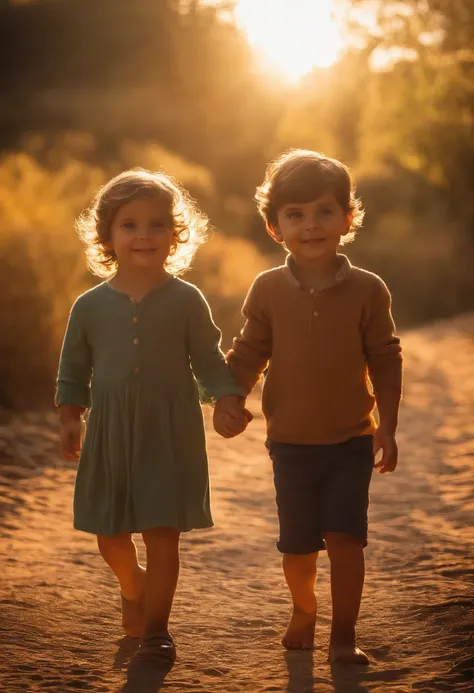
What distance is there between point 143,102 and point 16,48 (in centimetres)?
495

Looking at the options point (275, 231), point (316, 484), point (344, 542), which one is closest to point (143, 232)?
point (275, 231)

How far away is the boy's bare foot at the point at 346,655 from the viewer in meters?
3.85

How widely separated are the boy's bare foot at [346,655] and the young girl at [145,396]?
54 centimetres

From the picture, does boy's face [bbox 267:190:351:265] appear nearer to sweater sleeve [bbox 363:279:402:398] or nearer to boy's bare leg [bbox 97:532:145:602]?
sweater sleeve [bbox 363:279:402:398]

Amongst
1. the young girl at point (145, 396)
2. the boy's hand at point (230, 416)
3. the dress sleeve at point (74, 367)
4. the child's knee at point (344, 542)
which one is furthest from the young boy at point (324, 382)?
the dress sleeve at point (74, 367)

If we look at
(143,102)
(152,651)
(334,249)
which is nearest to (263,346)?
(334,249)

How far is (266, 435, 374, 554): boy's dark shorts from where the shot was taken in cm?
398

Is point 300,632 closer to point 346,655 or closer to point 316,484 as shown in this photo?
point 346,655

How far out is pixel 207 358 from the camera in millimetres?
4070

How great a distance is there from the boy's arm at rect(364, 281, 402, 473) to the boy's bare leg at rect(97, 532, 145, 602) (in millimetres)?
916

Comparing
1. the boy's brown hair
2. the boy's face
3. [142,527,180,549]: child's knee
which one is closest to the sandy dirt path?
[142,527,180,549]: child's knee

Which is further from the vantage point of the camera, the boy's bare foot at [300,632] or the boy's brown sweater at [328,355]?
the boy's bare foot at [300,632]

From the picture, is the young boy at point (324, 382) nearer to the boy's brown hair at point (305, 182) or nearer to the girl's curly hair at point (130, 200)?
the boy's brown hair at point (305, 182)

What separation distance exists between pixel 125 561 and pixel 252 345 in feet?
2.89
